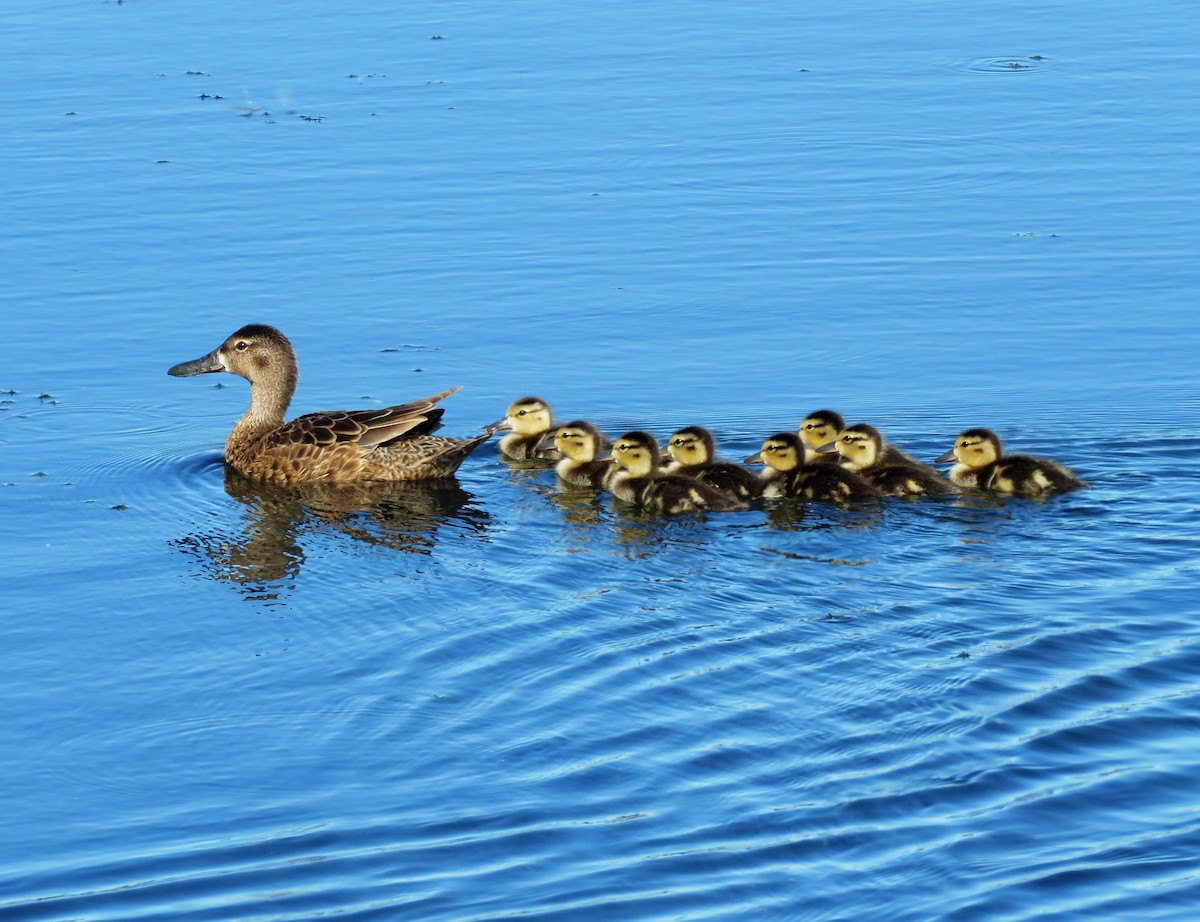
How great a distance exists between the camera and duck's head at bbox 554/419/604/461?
909cm

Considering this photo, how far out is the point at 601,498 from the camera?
355 inches

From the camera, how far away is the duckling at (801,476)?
28.0 feet

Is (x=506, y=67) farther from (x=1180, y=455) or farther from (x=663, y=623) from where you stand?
(x=663, y=623)

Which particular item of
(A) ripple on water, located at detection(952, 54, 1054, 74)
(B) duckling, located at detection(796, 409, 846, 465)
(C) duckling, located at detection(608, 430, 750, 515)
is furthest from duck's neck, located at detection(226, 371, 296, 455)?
(A) ripple on water, located at detection(952, 54, 1054, 74)

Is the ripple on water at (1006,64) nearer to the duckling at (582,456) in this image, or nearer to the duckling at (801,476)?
the duckling at (801,476)

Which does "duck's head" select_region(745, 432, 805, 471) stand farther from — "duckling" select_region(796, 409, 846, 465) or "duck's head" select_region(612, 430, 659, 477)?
"duck's head" select_region(612, 430, 659, 477)

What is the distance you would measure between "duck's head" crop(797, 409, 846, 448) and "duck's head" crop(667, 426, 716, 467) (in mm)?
503

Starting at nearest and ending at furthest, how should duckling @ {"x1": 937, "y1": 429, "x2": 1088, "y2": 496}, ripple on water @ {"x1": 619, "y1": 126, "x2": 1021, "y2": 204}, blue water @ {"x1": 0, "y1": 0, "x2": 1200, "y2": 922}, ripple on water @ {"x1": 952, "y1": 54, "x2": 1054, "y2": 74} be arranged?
blue water @ {"x1": 0, "y1": 0, "x2": 1200, "y2": 922}
duckling @ {"x1": 937, "y1": 429, "x2": 1088, "y2": 496}
ripple on water @ {"x1": 619, "y1": 126, "x2": 1021, "y2": 204}
ripple on water @ {"x1": 952, "y1": 54, "x2": 1054, "y2": 74}

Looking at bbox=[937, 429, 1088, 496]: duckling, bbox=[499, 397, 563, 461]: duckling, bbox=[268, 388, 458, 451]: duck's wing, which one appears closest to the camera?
bbox=[937, 429, 1088, 496]: duckling

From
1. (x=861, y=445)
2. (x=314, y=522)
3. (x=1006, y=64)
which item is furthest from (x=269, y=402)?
(x=1006, y=64)

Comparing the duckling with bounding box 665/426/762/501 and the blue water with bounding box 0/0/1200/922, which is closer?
the blue water with bounding box 0/0/1200/922

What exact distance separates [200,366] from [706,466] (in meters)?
2.77

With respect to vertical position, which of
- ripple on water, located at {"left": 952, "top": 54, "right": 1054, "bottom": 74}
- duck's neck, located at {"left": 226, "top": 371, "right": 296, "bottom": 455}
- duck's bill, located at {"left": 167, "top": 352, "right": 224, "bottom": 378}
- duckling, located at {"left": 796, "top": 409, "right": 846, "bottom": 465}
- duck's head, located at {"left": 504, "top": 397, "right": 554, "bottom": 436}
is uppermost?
ripple on water, located at {"left": 952, "top": 54, "right": 1054, "bottom": 74}

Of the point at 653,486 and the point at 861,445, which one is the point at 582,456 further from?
the point at 861,445
